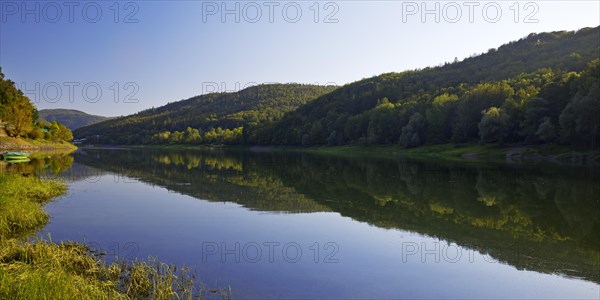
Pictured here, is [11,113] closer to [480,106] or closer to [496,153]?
[496,153]

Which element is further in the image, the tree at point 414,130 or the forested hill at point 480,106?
the tree at point 414,130

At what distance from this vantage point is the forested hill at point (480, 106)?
73.7 metres

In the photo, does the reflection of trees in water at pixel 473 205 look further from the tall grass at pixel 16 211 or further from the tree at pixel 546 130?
the tree at pixel 546 130

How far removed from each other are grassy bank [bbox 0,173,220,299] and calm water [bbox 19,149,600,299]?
4.38 feet

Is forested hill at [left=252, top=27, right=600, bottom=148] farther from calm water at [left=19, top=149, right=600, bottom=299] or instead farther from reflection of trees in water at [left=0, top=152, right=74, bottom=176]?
reflection of trees in water at [left=0, top=152, right=74, bottom=176]

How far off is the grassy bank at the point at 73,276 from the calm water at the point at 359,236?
134 centimetres

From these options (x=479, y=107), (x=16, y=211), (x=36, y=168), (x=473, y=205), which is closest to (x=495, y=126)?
(x=479, y=107)

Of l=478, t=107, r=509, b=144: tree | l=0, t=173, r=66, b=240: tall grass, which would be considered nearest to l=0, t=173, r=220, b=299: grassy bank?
l=0, t=173, r=66, b=240: tall grass

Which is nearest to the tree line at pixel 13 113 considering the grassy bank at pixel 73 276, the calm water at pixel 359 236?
the calm water at pixel 359 236

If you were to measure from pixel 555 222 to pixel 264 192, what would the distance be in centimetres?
1977

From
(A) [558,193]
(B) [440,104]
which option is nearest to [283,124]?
(B) [440,104]

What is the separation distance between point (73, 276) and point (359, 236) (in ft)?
38.5

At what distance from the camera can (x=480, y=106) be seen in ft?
335

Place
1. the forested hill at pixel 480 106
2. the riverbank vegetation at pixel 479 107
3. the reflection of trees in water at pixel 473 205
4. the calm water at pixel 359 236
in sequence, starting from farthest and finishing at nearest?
the forested hill at pixel 480 106
the riverbank vegetation at pixel 479 107
the reflection of trees in water at pixel 473 205
the calm water at pixel 359 236
